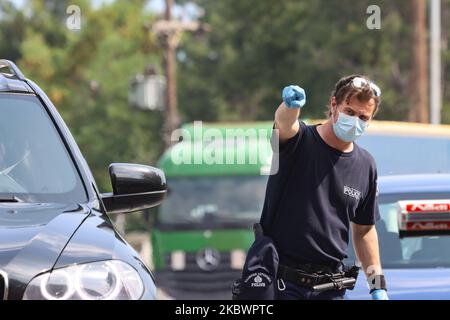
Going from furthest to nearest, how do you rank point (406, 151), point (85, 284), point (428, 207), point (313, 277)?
point (406, 151), point (428, 207), point (313, 277), point (85, 284)

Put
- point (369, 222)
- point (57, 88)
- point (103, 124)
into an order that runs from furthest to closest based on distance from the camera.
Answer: point (57, 88) < point (103, 124) < point (369, 222)

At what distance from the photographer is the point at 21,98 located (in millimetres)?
5359

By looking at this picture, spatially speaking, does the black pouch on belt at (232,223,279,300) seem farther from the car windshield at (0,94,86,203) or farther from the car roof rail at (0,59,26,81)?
the car roof rail at (0,59,26,81)

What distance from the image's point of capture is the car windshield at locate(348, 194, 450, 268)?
6688mm

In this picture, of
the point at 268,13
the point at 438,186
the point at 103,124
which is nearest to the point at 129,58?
the point at 103,124

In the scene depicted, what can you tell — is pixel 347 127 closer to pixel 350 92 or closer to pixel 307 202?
pixel 350 92

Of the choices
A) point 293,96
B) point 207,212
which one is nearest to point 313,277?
point 293,96

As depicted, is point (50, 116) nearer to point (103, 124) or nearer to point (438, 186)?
point (438, 186)

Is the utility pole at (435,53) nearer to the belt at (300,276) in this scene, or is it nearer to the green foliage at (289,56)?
the green foliage at (289,56)

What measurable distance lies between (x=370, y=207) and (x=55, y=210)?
1.59m

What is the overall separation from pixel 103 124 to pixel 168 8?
12.9 metres

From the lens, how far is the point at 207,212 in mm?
19047

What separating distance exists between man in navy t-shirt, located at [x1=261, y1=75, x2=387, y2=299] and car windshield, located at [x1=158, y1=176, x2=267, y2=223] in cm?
1349

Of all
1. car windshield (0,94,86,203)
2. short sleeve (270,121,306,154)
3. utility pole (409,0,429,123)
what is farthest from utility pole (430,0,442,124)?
car windshield (0,94,86,203)
